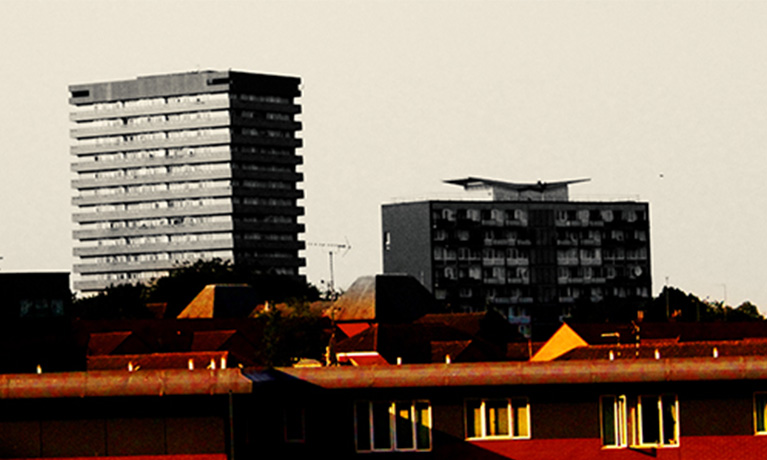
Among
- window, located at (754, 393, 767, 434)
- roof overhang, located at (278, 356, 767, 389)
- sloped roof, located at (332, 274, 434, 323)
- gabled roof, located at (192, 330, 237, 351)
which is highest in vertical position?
roof overhang, located at (278, 356, 767, 389)

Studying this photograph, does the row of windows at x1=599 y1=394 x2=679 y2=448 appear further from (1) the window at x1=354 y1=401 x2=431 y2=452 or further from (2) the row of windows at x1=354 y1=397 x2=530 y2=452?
(1) the window at x1=354 y1=401 x2=431 y2=452

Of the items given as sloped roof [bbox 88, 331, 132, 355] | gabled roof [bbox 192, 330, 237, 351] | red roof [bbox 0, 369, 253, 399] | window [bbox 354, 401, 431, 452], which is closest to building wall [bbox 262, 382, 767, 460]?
window [bbox 354, 401, 431, 452]

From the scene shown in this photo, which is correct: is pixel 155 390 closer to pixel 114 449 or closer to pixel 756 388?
pixel 114 449

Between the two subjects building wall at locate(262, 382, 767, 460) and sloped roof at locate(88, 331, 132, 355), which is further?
sloped roof at locate(88, 331, 132, 355)

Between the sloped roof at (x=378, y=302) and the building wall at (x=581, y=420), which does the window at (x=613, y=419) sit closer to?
the building wall at (x=581, y=420)

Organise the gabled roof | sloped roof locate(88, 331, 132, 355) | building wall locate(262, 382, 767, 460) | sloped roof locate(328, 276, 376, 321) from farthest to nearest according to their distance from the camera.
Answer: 1. sloped roof locate(328, 276, 376, 321)
2. the gabled roof
3. sloped roof locate(88, 331, 132, 355)
4. building wall locate(262, 382, 767, 460)

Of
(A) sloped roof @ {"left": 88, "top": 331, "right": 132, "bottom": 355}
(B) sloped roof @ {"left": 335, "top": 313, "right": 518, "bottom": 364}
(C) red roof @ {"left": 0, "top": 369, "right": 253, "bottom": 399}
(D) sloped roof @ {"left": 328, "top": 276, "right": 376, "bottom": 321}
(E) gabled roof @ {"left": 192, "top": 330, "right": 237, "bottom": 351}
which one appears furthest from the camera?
(D) sloped roof @ {"left": 328, "top": 276, "right": 376, "bottom": 321}

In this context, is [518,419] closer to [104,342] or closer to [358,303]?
[104,342]

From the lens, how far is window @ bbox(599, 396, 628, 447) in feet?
133

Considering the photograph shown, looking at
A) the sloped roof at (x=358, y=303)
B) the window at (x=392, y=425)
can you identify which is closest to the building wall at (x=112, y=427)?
the window at (x=392, y=425)

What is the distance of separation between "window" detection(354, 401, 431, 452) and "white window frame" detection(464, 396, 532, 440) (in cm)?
108

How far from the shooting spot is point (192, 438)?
3912 cm

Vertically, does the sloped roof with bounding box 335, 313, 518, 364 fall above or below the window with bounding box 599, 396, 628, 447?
below

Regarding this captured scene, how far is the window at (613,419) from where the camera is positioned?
4050 cm
